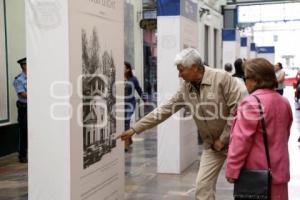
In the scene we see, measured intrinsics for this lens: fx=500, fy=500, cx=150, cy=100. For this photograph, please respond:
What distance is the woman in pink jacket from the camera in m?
3.22

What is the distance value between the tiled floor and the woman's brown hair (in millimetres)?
2893

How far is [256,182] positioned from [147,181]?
371cm

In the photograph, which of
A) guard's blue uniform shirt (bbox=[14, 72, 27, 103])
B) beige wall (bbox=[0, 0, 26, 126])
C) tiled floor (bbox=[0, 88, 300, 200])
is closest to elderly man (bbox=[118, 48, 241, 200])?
tiled floor (bbox=[0, 88, 300, 200])

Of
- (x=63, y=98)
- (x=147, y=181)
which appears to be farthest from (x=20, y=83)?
(x=63, y=98)

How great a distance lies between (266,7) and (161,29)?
18547 mm

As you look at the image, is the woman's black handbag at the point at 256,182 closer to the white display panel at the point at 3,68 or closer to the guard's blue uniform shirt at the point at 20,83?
the guard's blue uniform shirt at the point at 20,83

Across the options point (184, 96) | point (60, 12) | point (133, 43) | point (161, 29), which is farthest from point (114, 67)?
point (133, 43)

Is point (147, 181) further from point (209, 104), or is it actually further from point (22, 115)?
point (209, 104)

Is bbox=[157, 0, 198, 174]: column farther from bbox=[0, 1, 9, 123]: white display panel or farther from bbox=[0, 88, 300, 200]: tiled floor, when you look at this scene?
bbox=[0, 1, 9, 123]: white display panel

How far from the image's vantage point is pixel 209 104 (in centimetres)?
415

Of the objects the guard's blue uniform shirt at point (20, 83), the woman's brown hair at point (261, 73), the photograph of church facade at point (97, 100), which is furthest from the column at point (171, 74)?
the woman's brown hair at point (261, 73)

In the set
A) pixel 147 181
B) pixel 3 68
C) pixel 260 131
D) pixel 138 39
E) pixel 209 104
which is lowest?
pixel 147 181

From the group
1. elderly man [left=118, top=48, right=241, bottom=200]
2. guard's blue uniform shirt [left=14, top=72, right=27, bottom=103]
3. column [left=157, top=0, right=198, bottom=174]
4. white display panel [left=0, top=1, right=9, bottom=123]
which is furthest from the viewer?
white display panel [left=0, top=1, right=9, bottom=123]

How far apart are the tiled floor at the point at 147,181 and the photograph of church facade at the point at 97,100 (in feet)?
5.45
